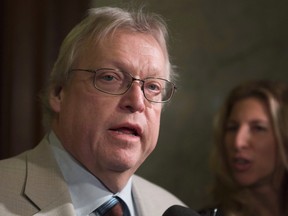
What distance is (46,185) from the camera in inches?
49.3

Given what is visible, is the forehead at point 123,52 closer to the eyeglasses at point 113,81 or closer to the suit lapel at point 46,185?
the eyeglasses at point 113,81

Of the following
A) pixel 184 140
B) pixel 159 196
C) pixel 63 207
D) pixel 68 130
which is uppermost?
pixel 68 130

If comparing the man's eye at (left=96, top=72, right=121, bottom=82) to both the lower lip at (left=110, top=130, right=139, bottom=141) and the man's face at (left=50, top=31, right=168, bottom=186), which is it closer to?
the man's face at (left=50, top=31, right=168, bottom=186)

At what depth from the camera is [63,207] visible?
1.20 metres

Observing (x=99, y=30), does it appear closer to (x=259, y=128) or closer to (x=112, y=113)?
(x=112, y=113)

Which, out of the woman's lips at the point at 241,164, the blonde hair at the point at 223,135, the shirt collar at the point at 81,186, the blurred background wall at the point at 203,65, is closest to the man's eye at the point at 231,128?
the blonde hair at the point at 223,135

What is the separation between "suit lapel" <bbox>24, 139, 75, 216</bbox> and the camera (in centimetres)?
120

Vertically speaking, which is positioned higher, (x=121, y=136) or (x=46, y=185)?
(x=121, y=136)

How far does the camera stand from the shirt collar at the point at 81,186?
1.28m

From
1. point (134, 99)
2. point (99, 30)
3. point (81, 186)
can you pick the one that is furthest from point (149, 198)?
point (99, 30)

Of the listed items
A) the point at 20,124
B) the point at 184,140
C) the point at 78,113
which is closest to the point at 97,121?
the point at 78,113

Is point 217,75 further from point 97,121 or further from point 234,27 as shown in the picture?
point 97,121

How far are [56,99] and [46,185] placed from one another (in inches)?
10.0

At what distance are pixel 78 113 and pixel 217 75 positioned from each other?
1.55m
